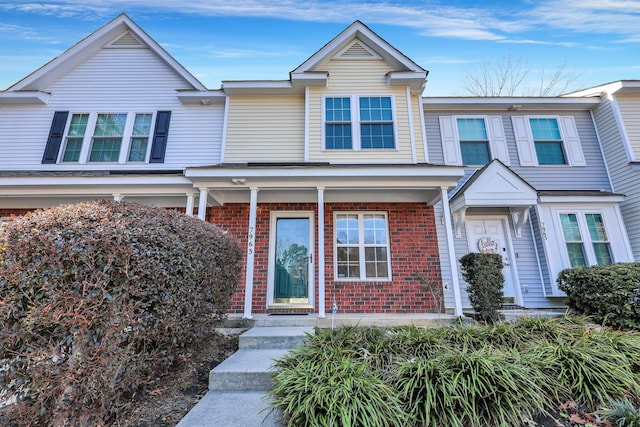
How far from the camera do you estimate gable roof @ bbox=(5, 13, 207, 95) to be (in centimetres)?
720

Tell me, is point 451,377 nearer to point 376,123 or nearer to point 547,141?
point 376,123

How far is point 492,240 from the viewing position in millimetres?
6754

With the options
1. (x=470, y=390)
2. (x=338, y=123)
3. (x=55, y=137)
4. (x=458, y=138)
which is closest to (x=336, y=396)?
(x=470, y=390)

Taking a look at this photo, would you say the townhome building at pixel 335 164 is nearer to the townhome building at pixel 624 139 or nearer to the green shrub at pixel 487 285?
the townhome building at pixel 624 139

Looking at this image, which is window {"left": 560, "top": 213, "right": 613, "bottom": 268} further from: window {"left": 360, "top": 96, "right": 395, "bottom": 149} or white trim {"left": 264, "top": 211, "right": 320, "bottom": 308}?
white trim {"left": 264, "top": 211, "right": 320, "bottom": 308}

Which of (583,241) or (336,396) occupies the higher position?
(583,241)

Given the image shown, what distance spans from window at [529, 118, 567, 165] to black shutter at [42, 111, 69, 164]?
496 inches

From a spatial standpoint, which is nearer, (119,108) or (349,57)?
(119,108)

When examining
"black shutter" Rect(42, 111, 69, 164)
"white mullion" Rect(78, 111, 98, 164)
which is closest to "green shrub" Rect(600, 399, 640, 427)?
"white mullion" Rect(78, 111, 98, 164)

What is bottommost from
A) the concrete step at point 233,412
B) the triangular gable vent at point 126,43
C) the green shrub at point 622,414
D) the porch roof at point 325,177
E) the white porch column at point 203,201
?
the concrete step at point 233,412

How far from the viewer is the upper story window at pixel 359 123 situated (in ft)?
22.4

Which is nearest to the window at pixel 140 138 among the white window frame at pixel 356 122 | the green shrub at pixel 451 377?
the white window frame at pixel 356 122

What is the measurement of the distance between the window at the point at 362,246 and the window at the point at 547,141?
15.8ft

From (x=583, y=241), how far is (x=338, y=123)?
21.6 feet
